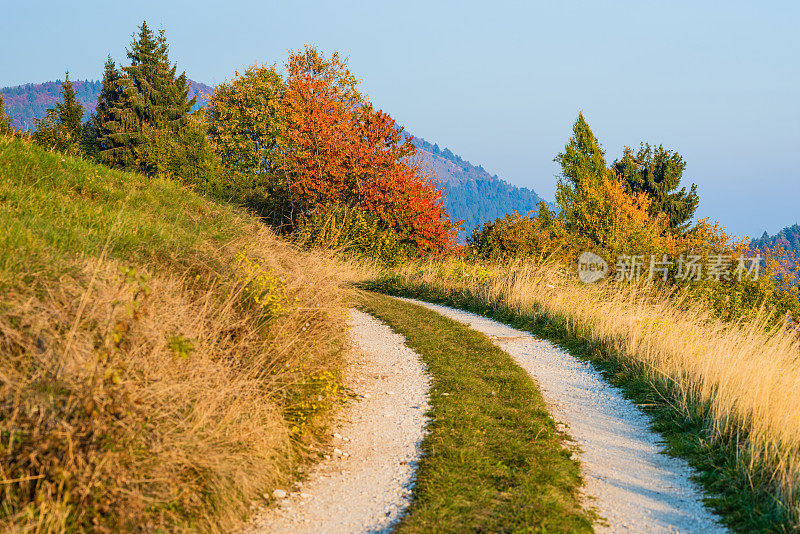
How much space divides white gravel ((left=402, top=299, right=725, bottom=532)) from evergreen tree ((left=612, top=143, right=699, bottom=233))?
52.6 m

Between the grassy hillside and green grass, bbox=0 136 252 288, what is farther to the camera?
green grass, bbox=0 136 252 288

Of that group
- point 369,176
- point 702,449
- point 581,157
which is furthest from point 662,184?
point 702,449

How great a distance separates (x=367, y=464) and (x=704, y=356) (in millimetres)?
5262

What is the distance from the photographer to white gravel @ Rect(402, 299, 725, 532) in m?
4.82

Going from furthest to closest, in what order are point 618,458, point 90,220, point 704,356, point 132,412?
point 704,356 < point 90,220 < point 618,458 < point 132,412

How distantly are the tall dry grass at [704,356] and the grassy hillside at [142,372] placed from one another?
182 inches

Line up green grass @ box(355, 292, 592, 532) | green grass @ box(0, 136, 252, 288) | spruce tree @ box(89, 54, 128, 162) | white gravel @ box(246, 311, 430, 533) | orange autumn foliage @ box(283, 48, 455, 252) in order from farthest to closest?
spruce tree @ box(89, 54, 128, 162)
orange autumn foliage @ box(283, 48, 455, 252)
green grass @ box(0, 136, 252, 288)
white gravel @ box(246, 311, 430, 533)
green grass @ box(355, 292, 592, 532)

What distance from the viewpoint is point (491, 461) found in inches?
229

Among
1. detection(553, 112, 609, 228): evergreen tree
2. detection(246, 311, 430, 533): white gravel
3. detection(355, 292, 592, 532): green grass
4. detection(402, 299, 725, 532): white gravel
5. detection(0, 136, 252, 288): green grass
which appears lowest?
detection(246, 311, 430, 533): white gravel

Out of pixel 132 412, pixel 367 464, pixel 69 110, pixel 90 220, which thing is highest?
pixel 69 110

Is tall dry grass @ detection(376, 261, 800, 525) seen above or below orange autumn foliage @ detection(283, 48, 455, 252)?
below

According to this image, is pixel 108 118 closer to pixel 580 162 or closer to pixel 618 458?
pixel 580 162

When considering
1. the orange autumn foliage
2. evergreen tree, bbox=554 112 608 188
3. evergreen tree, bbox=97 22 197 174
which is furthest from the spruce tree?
evergreen tree, bbox=554 112 608 188

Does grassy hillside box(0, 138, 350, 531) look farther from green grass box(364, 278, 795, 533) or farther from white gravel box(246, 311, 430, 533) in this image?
green grass box(364, 278, 795, 533)
